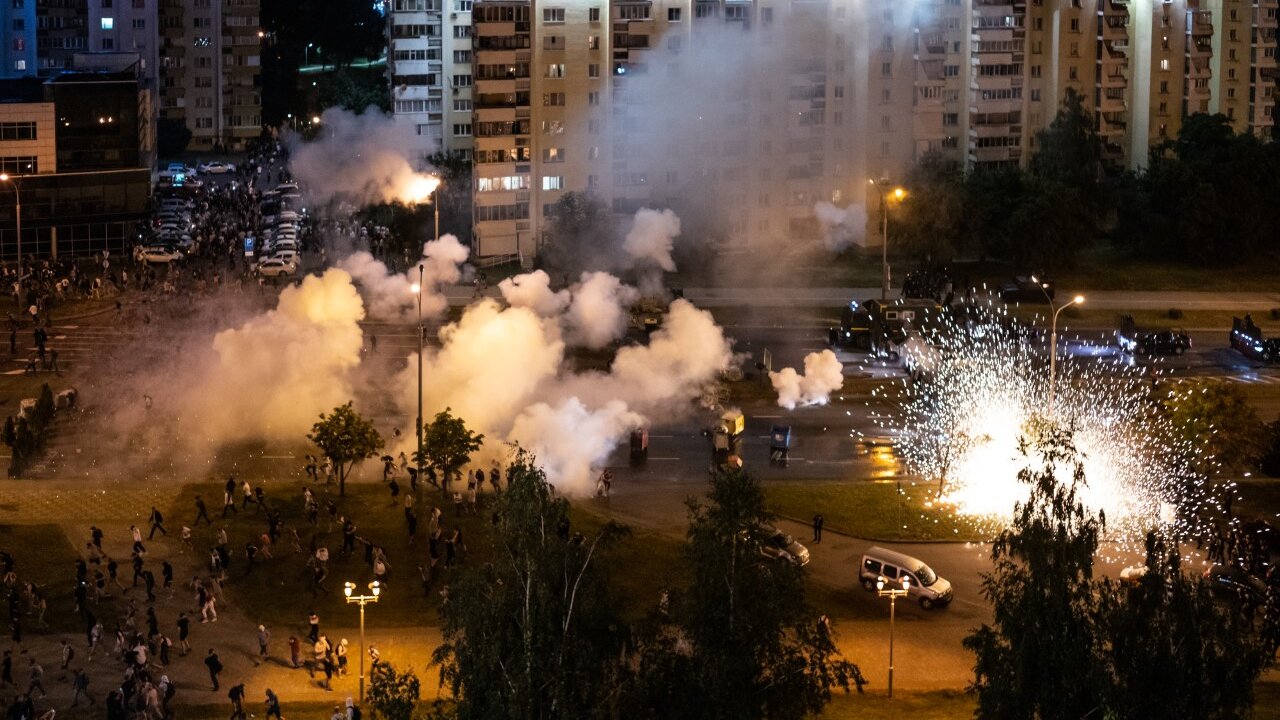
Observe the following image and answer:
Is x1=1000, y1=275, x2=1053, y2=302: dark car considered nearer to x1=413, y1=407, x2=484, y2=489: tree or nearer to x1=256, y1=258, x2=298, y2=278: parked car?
x1=256, y1=258, x2=298, y2=278: parked car

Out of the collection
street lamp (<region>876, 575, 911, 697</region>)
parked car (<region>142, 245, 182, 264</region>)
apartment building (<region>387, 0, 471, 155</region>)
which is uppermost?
apartment building (<region>387, 0, 471, 155</region>)

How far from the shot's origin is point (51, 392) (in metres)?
55.6

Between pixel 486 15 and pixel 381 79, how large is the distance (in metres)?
49.8

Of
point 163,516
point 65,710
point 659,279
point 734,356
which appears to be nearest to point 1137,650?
point 65,710

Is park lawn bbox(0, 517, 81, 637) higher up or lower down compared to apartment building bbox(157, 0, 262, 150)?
lower down

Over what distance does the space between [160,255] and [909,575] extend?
4873 centimetres

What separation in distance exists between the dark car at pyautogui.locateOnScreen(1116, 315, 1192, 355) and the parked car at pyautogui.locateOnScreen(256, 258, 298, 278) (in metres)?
33.6

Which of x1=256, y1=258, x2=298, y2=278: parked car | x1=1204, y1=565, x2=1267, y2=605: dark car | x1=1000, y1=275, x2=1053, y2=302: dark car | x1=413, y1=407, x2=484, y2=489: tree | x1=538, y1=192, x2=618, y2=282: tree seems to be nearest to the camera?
x1=1204, y1=565, x2=1267, y2=605: dark car

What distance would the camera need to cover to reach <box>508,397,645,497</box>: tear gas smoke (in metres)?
48.6

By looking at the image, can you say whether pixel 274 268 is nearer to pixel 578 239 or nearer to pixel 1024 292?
pixel 578 239

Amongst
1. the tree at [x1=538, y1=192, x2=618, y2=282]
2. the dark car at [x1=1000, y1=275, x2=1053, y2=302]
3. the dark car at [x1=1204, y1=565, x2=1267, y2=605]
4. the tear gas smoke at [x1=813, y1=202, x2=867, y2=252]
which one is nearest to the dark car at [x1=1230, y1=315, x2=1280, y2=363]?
the dark car at [x1=1000, y1=275, x2=1053, y2=302]

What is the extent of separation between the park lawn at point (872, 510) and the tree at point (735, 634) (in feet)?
48.8

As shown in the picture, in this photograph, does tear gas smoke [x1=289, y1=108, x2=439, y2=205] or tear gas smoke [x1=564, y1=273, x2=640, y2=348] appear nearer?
tear gas smoke [x1=564, y1=273, x2=640, y2=348]

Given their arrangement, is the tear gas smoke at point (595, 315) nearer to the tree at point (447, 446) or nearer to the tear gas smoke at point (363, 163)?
the tree at point (447, 446)
